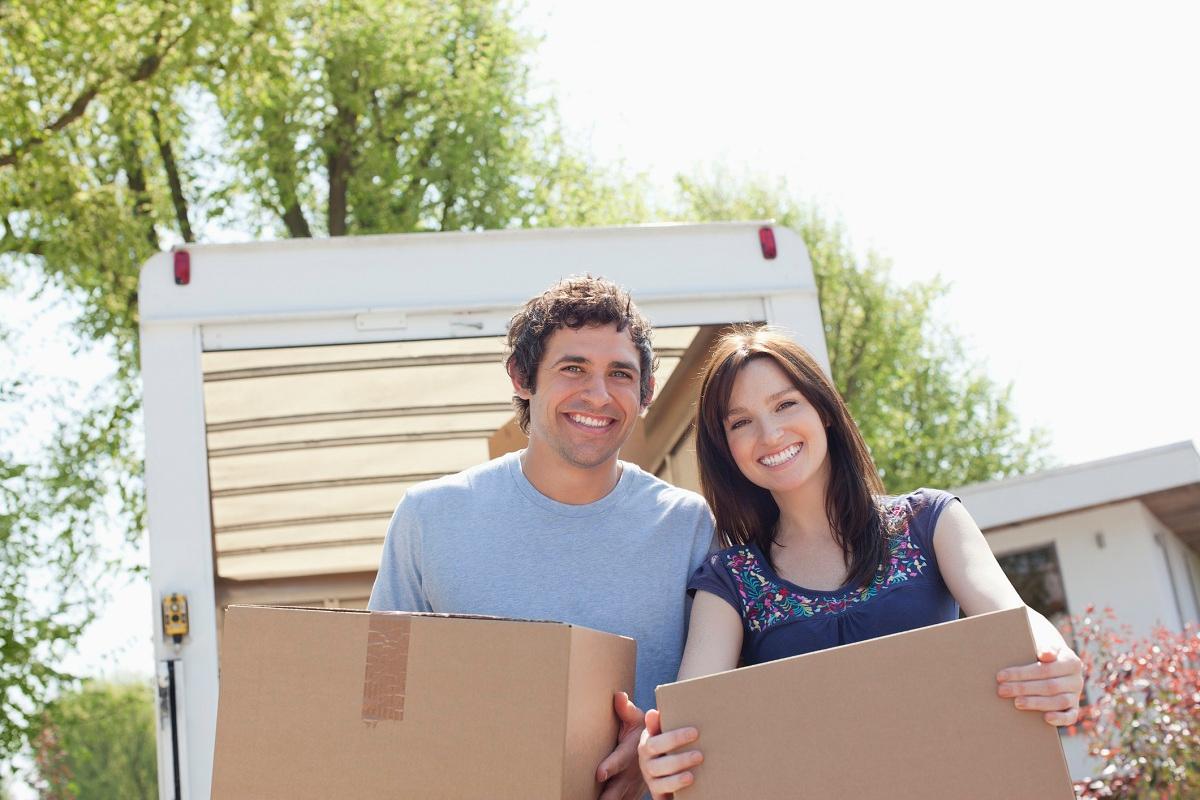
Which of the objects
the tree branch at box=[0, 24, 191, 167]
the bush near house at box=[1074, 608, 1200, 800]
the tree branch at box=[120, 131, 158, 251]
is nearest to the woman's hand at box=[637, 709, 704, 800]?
the bush near house at box=[1074, 608, 1200, 800]

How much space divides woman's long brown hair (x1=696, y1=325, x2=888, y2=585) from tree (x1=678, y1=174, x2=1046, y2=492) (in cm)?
1546

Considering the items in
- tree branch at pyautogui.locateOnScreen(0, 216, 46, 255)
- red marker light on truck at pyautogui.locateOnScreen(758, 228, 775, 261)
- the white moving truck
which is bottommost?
the white moving truck

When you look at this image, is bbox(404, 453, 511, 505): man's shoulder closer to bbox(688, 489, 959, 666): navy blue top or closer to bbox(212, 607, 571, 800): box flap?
bbox(688, 489, 959, 666): navy blue top

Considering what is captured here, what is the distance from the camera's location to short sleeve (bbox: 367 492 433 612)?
2.43 metres

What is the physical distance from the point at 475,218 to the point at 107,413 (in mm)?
4080

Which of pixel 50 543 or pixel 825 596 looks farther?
pixel 50 543

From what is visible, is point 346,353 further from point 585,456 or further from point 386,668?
point 386,668

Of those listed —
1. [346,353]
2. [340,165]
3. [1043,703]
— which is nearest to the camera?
[1043,703]

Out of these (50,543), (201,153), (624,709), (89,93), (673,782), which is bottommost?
(673,782)

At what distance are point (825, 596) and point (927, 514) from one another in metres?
0.23

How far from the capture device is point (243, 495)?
4648mm

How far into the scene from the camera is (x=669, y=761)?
5.74 feet

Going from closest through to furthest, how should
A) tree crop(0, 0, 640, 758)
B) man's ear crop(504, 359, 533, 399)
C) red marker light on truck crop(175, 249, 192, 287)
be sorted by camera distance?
man's ear crop(504, 359, 533, 399), red marker light on truck crop(175, 249, 192, 287), tree crop(0, 0, 640, 758)

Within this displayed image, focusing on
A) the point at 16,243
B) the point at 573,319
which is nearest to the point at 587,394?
the point at 573,319
